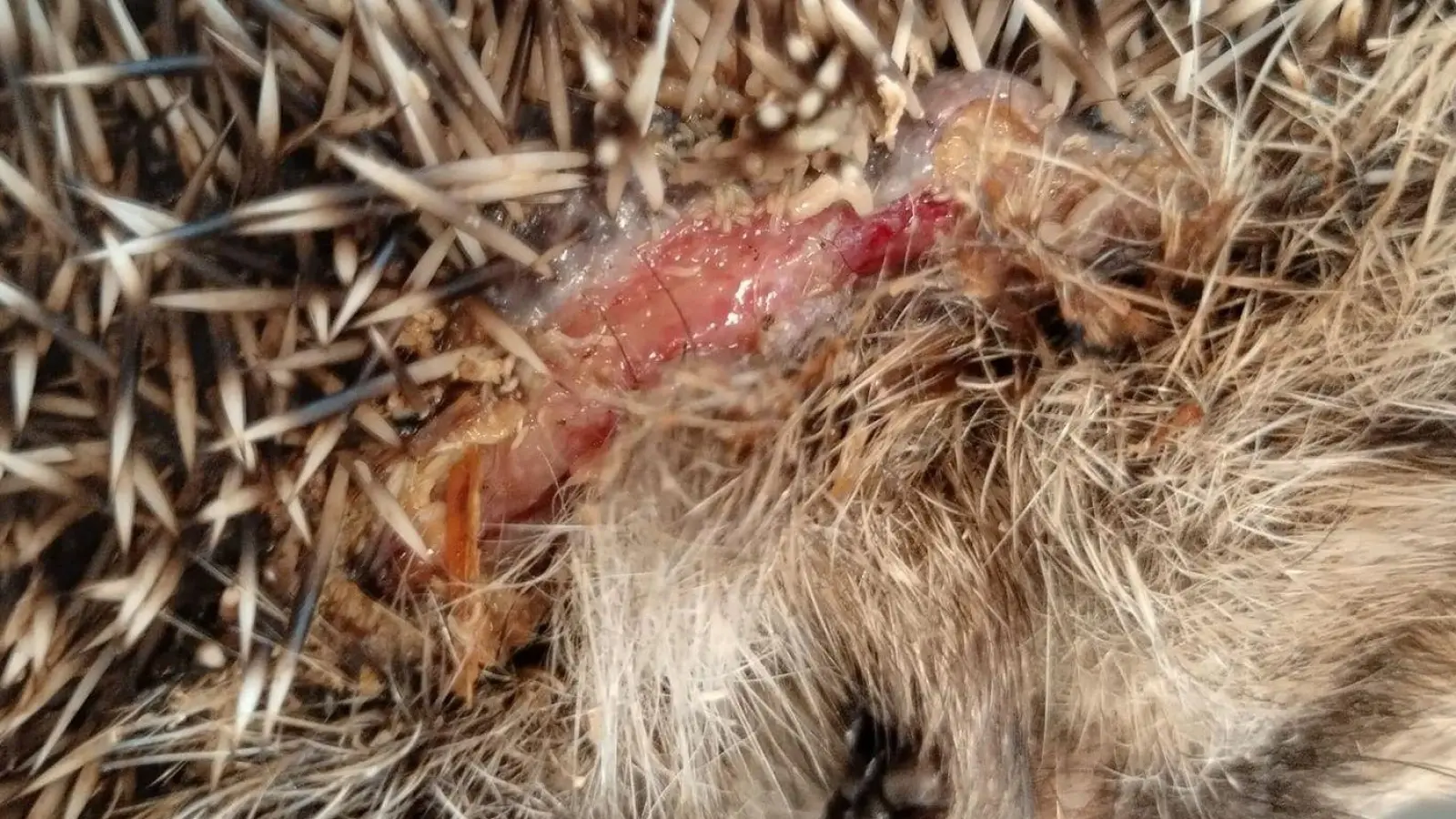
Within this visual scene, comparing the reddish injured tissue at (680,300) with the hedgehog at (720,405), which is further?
the reddish injured tissue at (680,300)

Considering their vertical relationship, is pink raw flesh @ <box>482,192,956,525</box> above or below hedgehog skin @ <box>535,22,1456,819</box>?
above

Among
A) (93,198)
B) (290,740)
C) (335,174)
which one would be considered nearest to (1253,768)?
(290,740)

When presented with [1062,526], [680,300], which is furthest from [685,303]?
[1062,526]

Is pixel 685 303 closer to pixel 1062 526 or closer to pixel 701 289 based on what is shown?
pixel 701 289

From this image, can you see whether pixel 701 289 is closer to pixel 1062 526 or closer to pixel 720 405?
pixel 720 405

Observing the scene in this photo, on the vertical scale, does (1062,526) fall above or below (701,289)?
below

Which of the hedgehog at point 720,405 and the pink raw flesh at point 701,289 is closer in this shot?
the hedgehog at point 720,405

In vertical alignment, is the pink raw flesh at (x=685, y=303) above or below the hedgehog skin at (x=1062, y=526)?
above

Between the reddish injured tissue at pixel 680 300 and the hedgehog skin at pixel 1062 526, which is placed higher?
the reddish injured tissue at pixel 680 300
